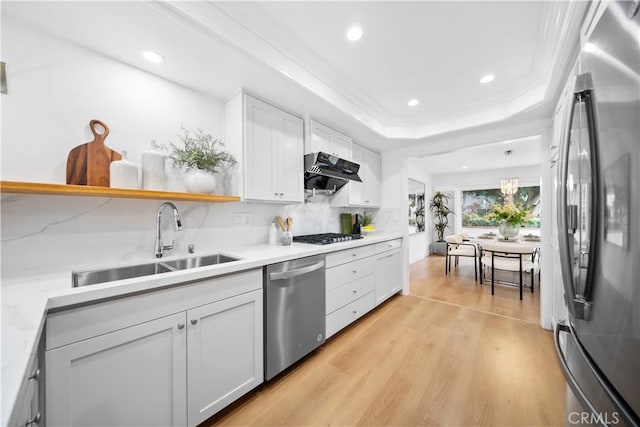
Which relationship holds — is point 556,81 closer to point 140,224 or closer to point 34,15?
point 140,224

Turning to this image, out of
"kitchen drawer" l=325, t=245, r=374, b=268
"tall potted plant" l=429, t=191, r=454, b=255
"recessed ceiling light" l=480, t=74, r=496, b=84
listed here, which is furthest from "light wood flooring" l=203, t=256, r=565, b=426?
"tall potted plant" l=429, t=191, r=454, b=255

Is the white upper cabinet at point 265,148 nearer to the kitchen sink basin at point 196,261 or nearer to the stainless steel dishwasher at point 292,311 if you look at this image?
the kitchen sink basin at point 196,261

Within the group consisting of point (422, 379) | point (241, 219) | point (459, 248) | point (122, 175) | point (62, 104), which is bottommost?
point (422, 379)

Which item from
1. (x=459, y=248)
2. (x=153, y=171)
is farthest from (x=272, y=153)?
(x=459, y=248)

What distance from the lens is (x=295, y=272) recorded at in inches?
66.9

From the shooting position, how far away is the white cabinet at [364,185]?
3.01 metres

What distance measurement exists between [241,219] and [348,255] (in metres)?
1.09

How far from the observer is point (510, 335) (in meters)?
2.24

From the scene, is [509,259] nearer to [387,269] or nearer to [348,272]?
[387,269]

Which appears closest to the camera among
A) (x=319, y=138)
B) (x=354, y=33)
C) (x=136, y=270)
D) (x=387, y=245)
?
(x=136, y=270)

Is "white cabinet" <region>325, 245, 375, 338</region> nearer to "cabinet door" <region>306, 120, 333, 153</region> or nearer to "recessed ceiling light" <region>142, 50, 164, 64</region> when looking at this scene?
"cabinet door" <region>306, 120, 333, 153</region>

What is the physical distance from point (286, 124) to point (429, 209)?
19.1ft

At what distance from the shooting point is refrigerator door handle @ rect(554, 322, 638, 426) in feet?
1.61

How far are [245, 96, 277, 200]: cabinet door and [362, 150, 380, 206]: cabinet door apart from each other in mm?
1622
